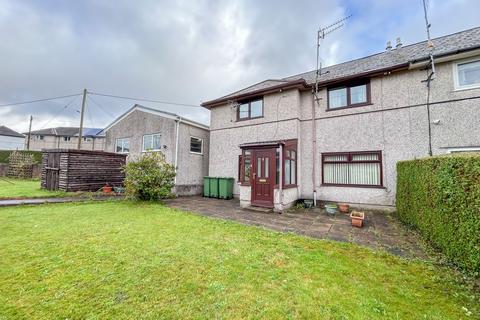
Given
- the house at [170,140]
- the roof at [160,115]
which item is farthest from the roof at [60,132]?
the house at [170,140]

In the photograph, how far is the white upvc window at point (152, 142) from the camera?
41.4 ft

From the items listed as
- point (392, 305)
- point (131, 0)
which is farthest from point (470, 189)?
point (131, 0)

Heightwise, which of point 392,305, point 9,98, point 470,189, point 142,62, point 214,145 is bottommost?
point 392,305

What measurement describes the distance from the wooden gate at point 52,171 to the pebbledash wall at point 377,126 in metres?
10.4

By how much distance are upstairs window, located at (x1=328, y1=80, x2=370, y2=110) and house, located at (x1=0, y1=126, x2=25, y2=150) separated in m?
56.4

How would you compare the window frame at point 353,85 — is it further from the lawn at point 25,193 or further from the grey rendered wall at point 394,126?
the lawn at point 25,193

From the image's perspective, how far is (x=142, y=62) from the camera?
13227mm

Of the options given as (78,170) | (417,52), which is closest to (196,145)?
(78,170)

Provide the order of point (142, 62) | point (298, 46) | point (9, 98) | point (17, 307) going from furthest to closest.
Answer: point (9, 98)
point (142, 62)
point (298, 46)
point (17, 307)

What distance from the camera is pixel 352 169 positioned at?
8820 millimetres

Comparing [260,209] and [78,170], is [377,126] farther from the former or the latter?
[78,170]

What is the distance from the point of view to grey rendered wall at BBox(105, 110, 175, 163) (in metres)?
12.0

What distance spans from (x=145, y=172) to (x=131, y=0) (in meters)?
8.22

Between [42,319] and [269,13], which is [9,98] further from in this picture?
[42,319]
